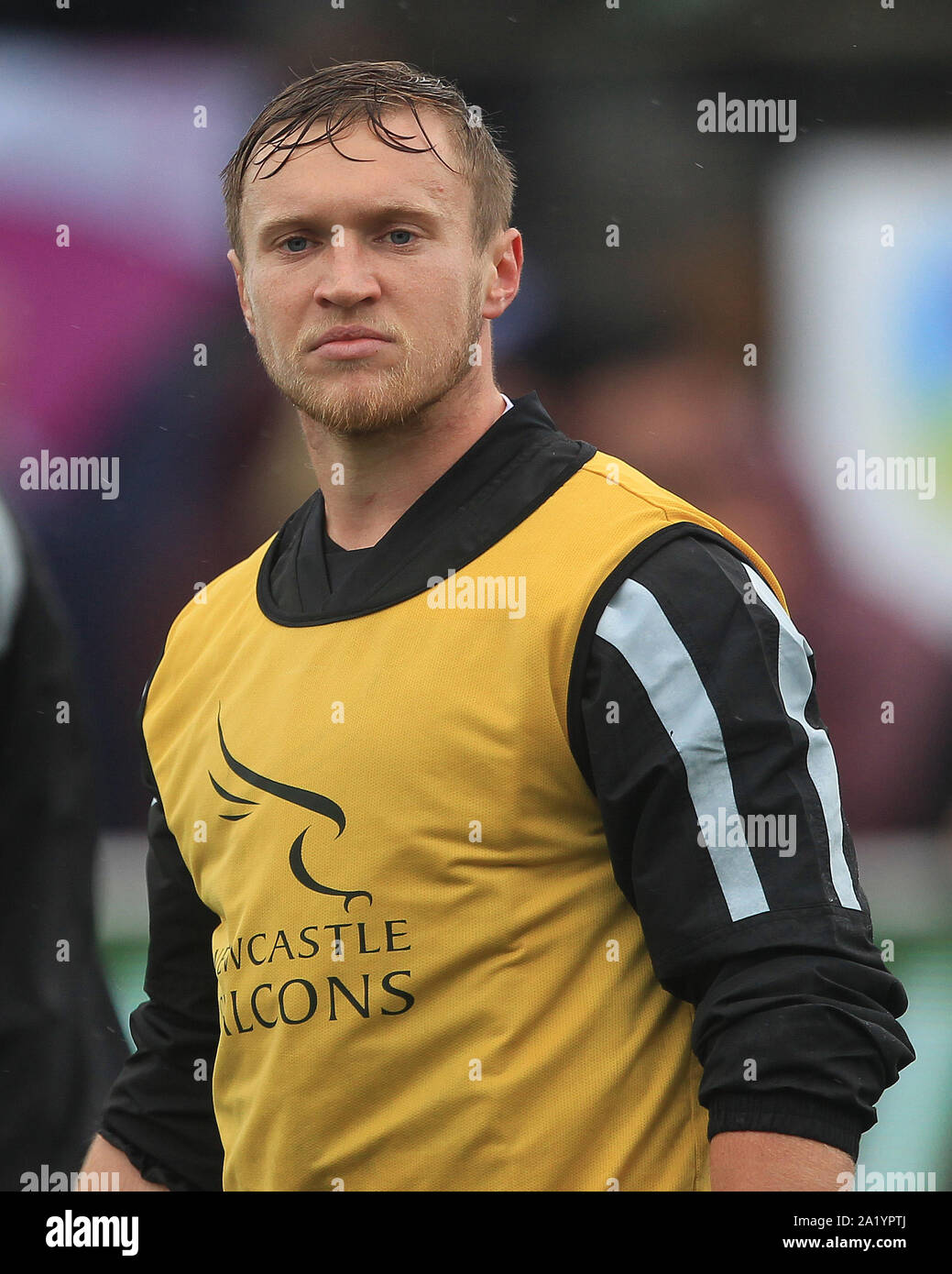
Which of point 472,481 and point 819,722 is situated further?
point 472,481

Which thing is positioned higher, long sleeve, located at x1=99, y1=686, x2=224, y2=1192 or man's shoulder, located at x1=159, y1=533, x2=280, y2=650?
man's shoulder, located at x1=159, y1=533, x2=280, y2=650

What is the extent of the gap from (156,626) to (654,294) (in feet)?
3.59

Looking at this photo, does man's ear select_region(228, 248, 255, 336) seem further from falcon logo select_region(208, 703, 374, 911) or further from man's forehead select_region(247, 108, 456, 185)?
falcon logo select_region(208, 703, 374, 911)

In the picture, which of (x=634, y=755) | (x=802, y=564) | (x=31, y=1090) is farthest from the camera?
(x=802, y=564)

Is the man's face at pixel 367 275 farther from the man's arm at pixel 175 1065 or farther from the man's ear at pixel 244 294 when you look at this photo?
the man's arm at pixel 175 1065

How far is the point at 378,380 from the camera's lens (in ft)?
4.05

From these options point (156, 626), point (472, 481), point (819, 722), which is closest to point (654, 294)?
point (156, 626)

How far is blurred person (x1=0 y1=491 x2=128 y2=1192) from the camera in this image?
2.36 m

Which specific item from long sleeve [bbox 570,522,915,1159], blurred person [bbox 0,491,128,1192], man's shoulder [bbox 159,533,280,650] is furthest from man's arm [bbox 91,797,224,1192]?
blurred person [bbox 0,491,128,1192]

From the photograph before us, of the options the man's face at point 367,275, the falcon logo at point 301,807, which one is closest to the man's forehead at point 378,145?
the man's face at point 367,275

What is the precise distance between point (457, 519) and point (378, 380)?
144 mm

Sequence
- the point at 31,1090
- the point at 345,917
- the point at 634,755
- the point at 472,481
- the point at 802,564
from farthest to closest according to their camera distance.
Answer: the point at 802,564 < the point at 31,1090 < the point at 472,481 < the point at 345,917 < the point at 634,755

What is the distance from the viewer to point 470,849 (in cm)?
109

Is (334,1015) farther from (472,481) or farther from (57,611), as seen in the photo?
(57,611)
